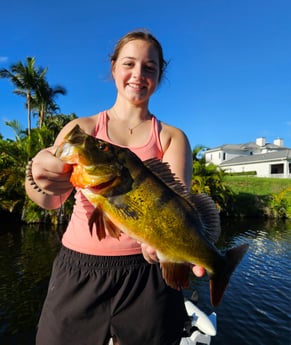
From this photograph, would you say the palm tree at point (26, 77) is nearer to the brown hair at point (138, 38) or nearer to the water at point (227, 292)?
the water at point (227, 292)

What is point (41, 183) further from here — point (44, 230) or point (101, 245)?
point (44, 230)

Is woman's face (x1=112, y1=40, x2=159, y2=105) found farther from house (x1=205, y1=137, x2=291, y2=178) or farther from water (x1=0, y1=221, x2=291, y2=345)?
house (x1=205, y1=137, x2=291, y2=178)

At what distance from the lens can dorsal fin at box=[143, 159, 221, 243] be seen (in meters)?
2.08

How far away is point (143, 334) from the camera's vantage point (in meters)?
2.27

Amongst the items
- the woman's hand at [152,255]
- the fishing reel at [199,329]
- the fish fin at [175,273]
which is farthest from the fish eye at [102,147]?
the fishing reel at [199,329]

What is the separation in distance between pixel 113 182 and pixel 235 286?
10782 mm

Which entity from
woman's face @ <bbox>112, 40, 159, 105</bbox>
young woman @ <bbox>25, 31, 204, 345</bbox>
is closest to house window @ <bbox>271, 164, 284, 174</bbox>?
woman's face @ <bbox>112, 40, 159, 105</bbox>

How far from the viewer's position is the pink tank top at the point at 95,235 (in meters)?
2.32

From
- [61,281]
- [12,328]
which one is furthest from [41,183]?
[12,328]

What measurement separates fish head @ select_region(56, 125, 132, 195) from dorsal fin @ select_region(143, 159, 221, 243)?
234mm

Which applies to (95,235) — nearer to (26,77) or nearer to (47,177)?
(47,177)

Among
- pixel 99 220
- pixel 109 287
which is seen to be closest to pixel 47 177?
pixel 99 220

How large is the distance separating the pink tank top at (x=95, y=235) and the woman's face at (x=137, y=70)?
0.36m

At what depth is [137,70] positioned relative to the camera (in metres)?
2.50
